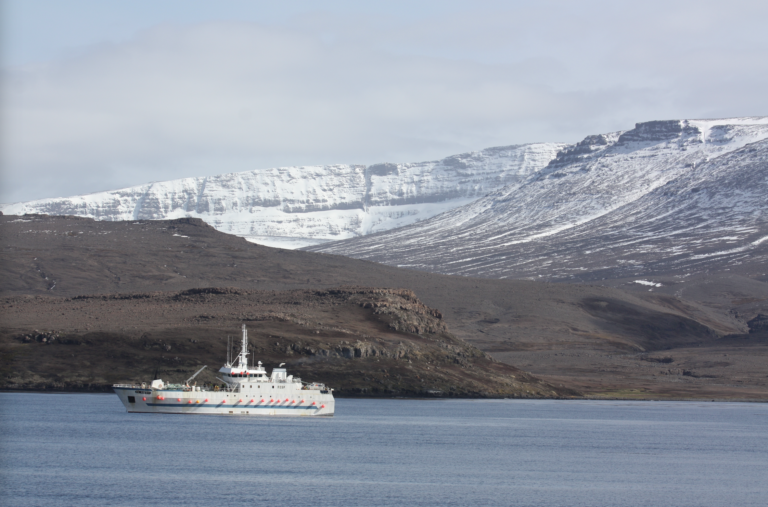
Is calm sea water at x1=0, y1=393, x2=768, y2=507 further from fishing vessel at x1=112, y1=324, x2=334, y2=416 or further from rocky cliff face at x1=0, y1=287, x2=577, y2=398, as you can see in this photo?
rocky cliff face at x1=0, y1=287, x2=577, y2=398

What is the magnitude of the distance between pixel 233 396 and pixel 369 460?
33693 millimetres

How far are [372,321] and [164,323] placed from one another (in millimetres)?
36791

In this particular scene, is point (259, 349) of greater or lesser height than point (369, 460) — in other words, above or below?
above

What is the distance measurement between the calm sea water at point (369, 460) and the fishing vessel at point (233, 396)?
1.93m

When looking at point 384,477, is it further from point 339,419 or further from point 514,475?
point 339,419

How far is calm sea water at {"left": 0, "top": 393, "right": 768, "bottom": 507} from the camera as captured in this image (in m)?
70.6

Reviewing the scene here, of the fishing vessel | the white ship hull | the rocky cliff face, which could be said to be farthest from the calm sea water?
the rocky cliff face

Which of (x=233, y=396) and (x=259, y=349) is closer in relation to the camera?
(x=233, y=396)

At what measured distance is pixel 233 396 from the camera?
116312 millimetres

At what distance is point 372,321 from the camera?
192m

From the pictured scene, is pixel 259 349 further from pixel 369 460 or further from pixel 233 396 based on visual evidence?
pixel 369 460

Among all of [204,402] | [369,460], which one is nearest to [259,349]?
[204,402]

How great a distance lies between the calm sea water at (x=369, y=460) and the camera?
232ft

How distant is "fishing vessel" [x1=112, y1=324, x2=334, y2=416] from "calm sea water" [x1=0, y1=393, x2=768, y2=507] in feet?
6.34
